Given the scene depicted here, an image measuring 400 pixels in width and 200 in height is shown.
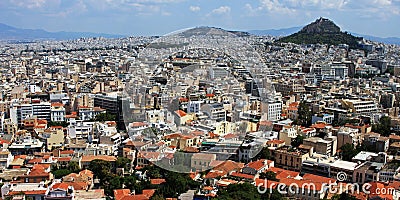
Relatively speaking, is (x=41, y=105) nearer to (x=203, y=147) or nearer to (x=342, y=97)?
(x=342, y=97)

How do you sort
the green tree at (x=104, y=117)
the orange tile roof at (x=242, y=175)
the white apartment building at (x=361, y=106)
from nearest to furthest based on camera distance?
the orange tile roof at (x=242, y=175) → the green tree at (x=104, y=117) → the white apartment building at (x=361, y=106)

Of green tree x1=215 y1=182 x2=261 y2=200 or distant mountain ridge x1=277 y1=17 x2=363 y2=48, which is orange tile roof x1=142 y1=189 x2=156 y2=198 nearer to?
green tree x1=215 y1=182 x2=261 y2=200

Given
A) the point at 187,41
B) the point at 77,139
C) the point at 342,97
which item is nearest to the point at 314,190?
the point at 187,41

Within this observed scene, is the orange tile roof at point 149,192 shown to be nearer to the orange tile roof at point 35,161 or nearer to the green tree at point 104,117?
the orange tile roof at point 35,161

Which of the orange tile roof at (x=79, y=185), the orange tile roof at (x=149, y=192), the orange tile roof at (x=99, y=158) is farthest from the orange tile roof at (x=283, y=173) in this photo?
the orange tile roof at (x=79, y=185)

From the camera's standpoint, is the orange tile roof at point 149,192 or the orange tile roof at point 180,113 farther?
the orange tile roof at point 149,192

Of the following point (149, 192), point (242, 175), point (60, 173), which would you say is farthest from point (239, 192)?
point (60, 173)
